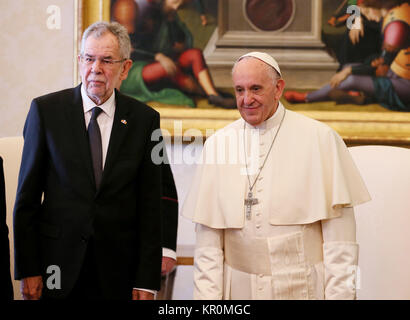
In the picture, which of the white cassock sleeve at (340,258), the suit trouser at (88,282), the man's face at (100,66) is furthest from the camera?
the white cassock sleeve at (340,258)

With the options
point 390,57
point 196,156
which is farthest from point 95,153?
point 390,57

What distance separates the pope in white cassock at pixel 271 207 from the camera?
9.56ft

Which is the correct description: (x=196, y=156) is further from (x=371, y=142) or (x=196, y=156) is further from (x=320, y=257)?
(x=320, y=257)

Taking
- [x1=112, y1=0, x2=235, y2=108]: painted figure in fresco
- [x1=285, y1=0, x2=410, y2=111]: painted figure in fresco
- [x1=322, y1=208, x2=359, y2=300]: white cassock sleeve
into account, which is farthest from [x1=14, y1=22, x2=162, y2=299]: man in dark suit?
[x1=285, y1=0, x2=410, y2=111]: painted figure in fresco

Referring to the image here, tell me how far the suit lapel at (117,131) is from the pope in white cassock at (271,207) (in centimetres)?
52

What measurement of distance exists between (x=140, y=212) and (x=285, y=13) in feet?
7.52

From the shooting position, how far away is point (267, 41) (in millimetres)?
4492

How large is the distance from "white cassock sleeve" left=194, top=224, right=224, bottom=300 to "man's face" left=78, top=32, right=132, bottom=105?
0.82 metres

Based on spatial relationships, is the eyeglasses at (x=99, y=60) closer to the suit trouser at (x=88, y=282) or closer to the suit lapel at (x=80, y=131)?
the suit lapel at (x=80, y=131)

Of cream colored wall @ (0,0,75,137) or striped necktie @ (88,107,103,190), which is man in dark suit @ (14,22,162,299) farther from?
cream colored wall @ (0,0,75,137)

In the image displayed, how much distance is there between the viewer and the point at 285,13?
14.7 ft

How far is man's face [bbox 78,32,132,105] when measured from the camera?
2.72m

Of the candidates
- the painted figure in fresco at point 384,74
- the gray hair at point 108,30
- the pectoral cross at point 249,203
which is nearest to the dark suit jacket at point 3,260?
the gray hair at point 108,30

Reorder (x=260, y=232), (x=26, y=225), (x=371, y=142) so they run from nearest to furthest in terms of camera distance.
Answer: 1. (x=26, y=225)
2. (x=260, y=232)
3. (x=371, y=142)
